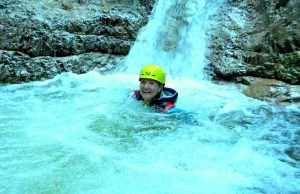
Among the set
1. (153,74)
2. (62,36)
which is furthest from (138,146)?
(62,36)

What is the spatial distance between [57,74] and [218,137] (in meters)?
4.93

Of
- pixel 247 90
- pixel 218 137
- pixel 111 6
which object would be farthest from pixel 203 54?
pixel 218 137

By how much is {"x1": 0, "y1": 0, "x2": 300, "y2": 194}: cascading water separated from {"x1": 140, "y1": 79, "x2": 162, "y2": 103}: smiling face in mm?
300

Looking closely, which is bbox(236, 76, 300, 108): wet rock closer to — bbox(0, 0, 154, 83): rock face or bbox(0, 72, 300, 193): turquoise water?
bbox(0, 72, 300, 193): turquoise water

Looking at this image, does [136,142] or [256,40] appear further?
[256,40]

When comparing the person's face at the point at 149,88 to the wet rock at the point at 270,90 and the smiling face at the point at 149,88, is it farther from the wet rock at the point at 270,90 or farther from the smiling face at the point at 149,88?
the wet rock at the point at 270,90

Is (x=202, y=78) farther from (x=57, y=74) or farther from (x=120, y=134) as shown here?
(x=120, y=134)

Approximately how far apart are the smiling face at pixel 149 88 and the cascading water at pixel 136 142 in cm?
30

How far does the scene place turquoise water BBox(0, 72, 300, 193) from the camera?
285 centimetres

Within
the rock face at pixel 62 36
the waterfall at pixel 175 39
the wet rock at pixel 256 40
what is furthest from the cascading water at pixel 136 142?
the waterfall at pixel 175 39

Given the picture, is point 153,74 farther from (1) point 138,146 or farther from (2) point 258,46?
(2) point 258,46

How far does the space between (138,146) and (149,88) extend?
1.47 meters

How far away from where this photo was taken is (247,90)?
7.07 metres

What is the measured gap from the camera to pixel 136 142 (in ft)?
12.4
